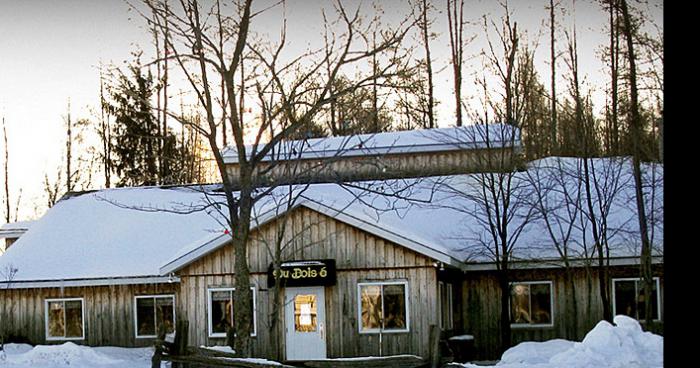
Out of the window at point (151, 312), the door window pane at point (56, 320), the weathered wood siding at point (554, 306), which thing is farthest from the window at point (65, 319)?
the weathered wood siding at point (554, 306)

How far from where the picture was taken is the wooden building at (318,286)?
78.5ft

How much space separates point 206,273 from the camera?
82.8ft

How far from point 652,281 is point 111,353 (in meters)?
14.3

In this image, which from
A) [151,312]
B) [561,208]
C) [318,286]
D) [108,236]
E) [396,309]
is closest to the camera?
[396,309]

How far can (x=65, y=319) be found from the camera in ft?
93.8

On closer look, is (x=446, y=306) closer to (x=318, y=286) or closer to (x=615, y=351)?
(x=318, y=286)

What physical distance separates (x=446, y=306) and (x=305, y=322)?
12.2 feet

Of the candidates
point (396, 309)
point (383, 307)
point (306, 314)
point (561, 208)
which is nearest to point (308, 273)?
point (306, 314)

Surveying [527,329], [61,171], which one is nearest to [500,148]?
[527,329]

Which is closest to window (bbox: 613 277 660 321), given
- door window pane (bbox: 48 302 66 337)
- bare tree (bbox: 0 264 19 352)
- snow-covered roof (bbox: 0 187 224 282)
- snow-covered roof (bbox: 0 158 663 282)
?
snow-covered roof (bbox: 0 158 663 282)

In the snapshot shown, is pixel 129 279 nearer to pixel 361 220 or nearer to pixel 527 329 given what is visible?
pixel 361 220

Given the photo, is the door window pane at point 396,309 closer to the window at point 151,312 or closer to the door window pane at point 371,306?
the door window pane at point 371,306

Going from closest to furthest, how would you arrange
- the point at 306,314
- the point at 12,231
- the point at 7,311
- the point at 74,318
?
1. the point at 306,314
2. the point at 74,318
3. the point at 7,311
4. the point at 12,231

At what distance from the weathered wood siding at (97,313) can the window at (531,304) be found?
31.7 feet
